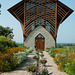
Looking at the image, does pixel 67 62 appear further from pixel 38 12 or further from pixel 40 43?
pixel 38 12

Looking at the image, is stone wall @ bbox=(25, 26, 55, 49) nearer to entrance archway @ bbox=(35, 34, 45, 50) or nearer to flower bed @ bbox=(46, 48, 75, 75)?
entrance archway @ bbox=(35, 34, 45, 50)

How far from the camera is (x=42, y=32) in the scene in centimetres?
2592

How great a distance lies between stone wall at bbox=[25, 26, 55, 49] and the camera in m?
25.4

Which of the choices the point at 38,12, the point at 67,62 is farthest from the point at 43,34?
the point at 67,62

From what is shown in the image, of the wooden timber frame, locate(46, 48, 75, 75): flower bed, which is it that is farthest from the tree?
locate(46, 48, 75, 75): flower bed

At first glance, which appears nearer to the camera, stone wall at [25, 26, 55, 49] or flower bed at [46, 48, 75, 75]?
flower bed at [46, 48, 75, 75]

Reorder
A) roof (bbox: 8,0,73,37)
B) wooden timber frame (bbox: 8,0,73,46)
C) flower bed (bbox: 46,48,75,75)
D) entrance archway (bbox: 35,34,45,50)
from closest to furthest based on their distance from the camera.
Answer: flower bed (bbox: 46,48,75,75)
wooden timber frame (bbox: 8,0,73,46)
roof (bbox: 8,0,73,37)
entrance archway (bbox: 35,34,45,50)

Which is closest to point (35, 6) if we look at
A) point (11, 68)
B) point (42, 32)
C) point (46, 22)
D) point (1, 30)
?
point (46, 22)

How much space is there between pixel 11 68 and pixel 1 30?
4643cm

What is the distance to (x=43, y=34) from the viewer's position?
25.8 m

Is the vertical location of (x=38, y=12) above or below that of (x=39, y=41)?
above

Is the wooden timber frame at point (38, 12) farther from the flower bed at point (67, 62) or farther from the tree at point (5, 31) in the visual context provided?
the tree at point (5, 31)

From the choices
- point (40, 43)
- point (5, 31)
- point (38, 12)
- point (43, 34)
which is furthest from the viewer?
point (5, 31)

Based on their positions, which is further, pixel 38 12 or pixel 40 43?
pixel 40 43
